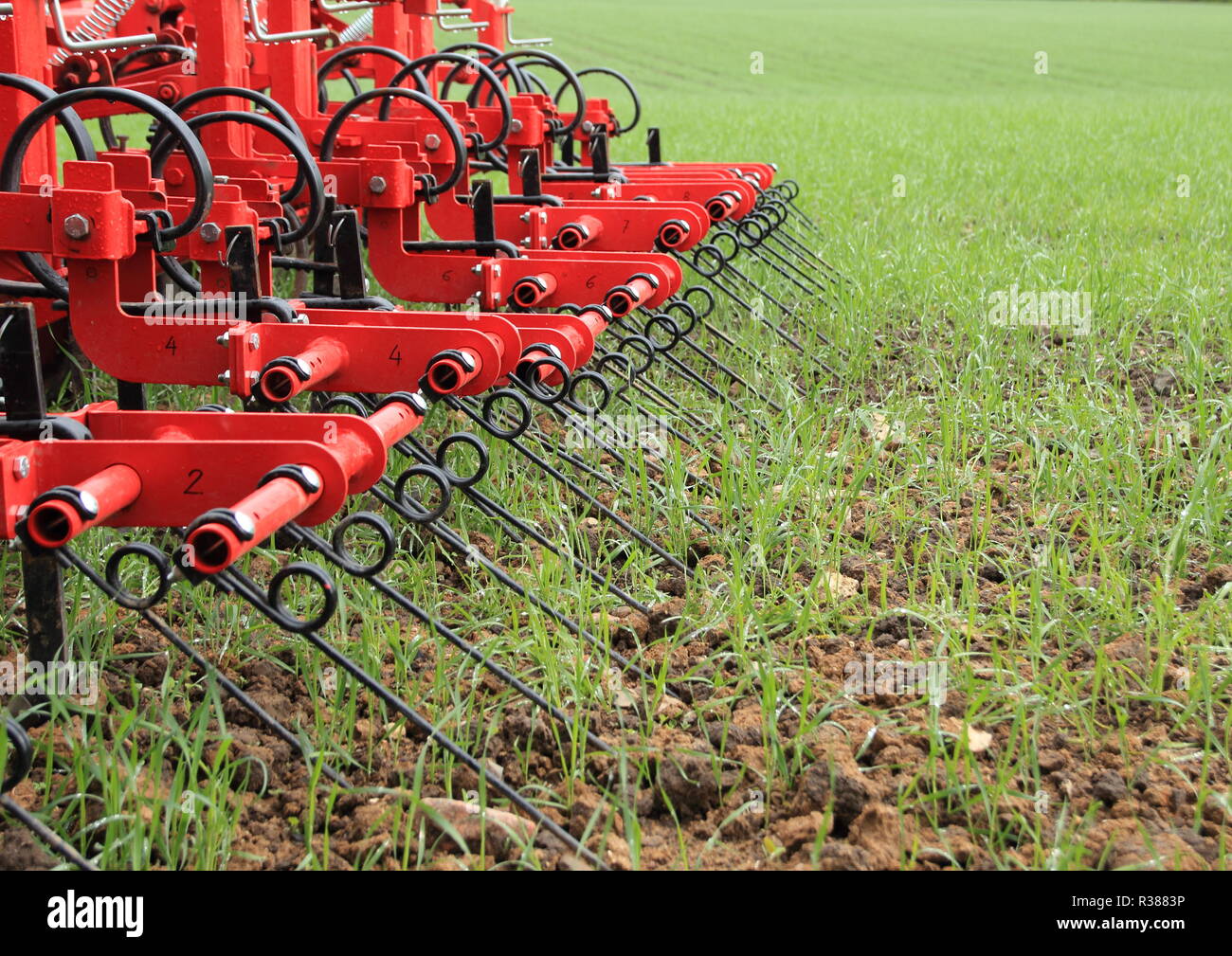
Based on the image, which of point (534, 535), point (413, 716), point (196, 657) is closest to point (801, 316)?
point (534, 535)

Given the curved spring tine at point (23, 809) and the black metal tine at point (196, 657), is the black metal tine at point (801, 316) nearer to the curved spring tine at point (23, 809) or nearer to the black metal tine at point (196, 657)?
the black metal tine at point (196, 657)

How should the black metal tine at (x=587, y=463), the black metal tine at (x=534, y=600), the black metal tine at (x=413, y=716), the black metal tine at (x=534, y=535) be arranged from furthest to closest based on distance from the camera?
the black metal tine at (x=587, y=463), the black metal tine at (x=534, y=535), the black metal tine at (x=534, y=600), the black metal tine at (x=413, y=716)

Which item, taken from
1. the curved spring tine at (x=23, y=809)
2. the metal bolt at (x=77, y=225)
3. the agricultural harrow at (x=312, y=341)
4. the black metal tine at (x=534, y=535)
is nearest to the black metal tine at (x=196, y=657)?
the agricultural harrow at (x=312, y=341)

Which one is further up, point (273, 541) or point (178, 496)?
point (178, 496)

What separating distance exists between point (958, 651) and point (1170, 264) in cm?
484

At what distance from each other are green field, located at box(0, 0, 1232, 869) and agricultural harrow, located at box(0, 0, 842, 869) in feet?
0.24

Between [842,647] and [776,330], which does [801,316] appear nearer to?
[776,330]

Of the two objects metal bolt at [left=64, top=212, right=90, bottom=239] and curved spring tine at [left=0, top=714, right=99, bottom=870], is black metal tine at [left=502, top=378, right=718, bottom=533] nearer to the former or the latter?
metal bolt at [left=64, top=212, right=90, bottom=239]

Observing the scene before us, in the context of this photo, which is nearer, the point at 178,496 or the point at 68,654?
the point at 178,496

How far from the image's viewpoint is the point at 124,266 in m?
3.33

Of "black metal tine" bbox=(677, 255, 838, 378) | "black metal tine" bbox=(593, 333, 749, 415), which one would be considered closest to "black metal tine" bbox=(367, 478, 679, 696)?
"black metal tine" bbox=(593, 333, 749, 415)

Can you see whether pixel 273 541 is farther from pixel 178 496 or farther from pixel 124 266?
pixel 178 496

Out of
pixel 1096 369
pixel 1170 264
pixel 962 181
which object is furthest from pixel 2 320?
pixel 962 181

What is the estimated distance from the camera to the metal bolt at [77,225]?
285cm
